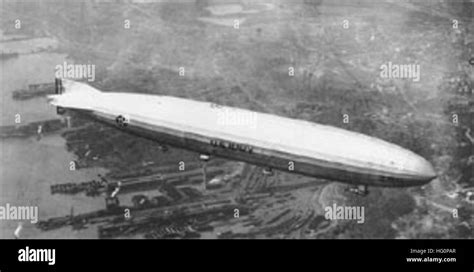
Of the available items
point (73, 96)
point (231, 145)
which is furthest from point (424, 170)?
point (73, 96)

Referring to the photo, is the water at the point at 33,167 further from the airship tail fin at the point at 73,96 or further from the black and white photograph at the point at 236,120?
the airship tail fin at the point at 73,96
